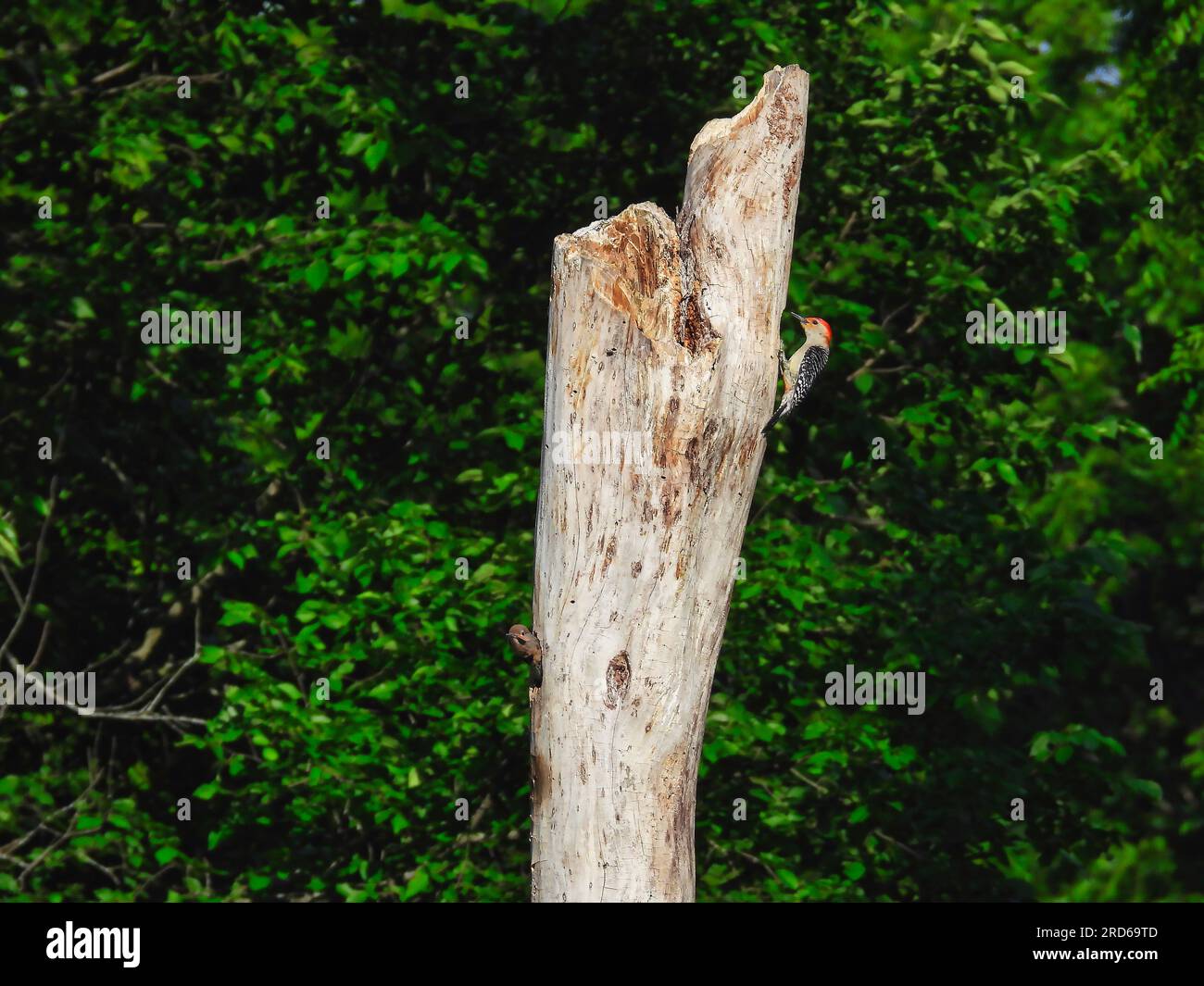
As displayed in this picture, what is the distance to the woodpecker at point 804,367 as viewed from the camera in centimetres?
698

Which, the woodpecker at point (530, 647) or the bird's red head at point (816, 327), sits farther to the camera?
the bird's red head at point (816, 327)

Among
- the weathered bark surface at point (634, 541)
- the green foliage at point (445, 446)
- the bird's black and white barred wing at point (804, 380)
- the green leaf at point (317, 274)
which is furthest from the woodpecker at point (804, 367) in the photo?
the green leaf at point (317, 274)

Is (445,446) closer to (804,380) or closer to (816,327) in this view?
(816,327)

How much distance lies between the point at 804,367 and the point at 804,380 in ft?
0.61

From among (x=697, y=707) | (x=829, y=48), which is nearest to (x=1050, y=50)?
(x=829, y=48)

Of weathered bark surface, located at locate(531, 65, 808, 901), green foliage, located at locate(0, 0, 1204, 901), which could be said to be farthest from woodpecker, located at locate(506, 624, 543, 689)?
green foliage, located at locate(0, 0, 1204, 901)

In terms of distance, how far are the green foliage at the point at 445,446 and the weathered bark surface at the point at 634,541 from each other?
16.0 ft

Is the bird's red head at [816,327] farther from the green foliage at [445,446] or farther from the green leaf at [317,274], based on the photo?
the green leaf at [317,274]

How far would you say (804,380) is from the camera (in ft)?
25.0

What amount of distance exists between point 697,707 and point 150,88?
8.58m

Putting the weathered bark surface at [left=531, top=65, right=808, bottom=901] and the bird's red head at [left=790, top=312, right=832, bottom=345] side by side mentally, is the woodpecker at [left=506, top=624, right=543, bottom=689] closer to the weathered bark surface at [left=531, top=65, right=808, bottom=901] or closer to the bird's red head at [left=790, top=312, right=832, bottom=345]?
the weathered bark surface at [left=531, top=65, right=808, bottom=901]

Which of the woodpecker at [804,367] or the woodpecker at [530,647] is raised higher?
the woodpecker at [804,367]

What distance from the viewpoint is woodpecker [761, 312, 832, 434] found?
6984mm
